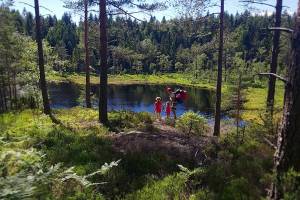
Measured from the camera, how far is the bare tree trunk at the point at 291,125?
5.65 m

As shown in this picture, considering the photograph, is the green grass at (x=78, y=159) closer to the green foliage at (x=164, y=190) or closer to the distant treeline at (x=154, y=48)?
the green foliage at (x=164, y=190)

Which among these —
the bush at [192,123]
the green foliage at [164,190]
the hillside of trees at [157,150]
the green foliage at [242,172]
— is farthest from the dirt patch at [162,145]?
the bush at [192,123]

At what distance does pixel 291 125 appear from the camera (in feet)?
18.7

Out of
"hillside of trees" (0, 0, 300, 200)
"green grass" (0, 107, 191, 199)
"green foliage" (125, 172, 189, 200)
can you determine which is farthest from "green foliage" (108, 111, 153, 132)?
"green foliage" (125, 172, 189, 200)

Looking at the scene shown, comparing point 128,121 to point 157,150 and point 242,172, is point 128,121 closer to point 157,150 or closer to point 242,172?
point 157,150

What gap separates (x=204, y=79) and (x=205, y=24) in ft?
318

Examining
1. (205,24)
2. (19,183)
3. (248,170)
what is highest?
(205,24)

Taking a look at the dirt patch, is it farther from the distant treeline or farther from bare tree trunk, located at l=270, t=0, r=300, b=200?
the distant treeline

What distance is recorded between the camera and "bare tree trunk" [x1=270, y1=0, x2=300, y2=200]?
5652mm

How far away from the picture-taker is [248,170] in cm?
876

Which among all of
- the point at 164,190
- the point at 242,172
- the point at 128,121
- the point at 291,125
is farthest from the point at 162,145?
the point at 291,125

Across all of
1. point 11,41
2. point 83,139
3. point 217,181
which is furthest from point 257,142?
point 11,41

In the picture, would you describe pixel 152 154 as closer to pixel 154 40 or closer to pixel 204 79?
pixel 204 79

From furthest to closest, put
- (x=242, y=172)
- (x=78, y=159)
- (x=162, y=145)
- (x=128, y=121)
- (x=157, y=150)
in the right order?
(x=128, y=121)
(x=162, y=145)
(x=157, y=150)
(x=78, y=159)
(x=242, y=172)
